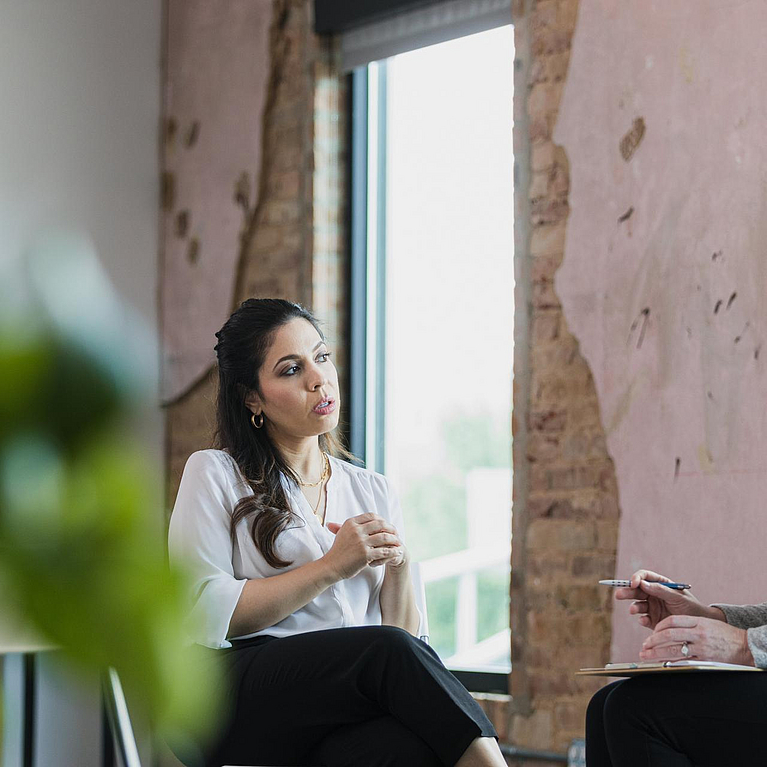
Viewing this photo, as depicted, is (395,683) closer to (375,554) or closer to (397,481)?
(375,554)

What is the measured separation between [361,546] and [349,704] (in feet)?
0.85

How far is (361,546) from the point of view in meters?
1.80

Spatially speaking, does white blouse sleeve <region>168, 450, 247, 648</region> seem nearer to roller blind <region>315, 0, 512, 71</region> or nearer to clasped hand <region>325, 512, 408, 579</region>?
clasped hand <region>325, 512, 408, 579</region>

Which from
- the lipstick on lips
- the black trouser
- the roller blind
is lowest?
the black trouser

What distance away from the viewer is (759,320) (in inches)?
92.6

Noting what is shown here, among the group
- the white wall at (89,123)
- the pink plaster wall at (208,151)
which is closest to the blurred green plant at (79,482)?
the white wall at (89,123)

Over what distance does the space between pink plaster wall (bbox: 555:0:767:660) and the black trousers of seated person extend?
0.94 m

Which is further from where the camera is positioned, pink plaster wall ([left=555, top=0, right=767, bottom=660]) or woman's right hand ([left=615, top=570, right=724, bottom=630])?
pink plaster wall ([left=555, top=0, right=767, bottom=660])

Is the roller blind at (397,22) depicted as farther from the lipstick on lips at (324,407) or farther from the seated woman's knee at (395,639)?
the seated woman's knee at (395,639)

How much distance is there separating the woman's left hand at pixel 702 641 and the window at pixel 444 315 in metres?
1.08

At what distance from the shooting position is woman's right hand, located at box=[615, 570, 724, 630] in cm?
189

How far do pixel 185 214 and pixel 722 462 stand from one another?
81.0 inches

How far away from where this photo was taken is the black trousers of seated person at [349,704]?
1.66 metres

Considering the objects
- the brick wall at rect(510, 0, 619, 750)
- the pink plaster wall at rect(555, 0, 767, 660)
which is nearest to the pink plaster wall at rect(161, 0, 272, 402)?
the brick wall at rect(510, 0, 619, 750)
